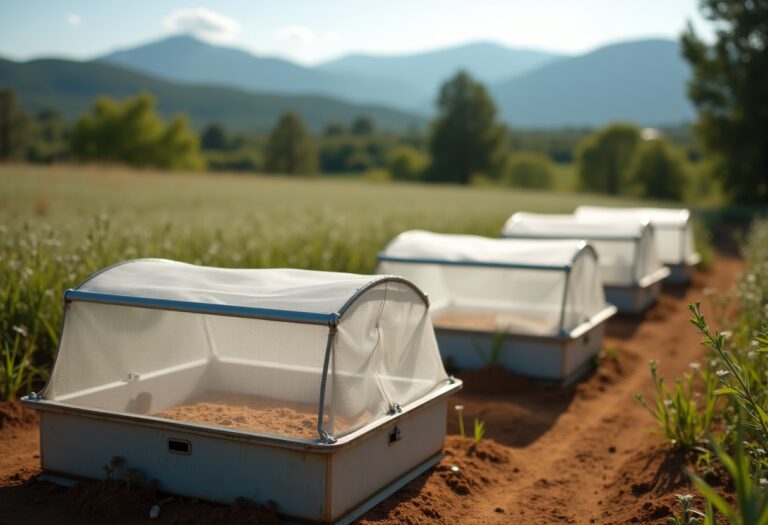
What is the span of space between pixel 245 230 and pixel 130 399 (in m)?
7.49

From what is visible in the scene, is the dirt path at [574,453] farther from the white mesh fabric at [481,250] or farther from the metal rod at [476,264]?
the white mesh fabric at [481,250]

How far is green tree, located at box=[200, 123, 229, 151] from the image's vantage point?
127 metres

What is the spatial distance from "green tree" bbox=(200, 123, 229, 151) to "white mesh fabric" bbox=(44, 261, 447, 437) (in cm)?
12432

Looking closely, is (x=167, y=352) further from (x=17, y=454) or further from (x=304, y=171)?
(x=304, y=171)

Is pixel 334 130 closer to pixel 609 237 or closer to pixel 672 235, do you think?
pixel 672 235

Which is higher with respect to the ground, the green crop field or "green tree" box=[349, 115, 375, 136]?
"green tree" box=[349, 115, 375, 136]

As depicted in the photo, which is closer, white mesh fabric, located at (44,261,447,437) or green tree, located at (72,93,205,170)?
white mesh fabric, located at (44,261,447,437)

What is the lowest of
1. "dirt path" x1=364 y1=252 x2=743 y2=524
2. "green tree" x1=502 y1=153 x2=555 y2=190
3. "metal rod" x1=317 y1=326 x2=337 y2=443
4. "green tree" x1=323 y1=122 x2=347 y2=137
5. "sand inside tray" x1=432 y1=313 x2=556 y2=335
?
"dirt path" x1=364 y1=252 x2=743 y2=524

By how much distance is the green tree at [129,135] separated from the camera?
79562 millimetres

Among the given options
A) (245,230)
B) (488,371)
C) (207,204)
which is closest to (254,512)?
(488,371)

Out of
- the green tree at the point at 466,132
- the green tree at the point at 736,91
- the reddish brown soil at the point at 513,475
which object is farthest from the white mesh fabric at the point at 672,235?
the green tree at the point at 466,132

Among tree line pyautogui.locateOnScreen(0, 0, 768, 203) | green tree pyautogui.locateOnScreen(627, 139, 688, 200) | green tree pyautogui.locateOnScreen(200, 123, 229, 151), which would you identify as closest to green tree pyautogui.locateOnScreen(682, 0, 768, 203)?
tree line pyautogui.locateOnScreen(0, 0, 768, 203)

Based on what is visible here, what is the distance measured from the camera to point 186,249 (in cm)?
1043

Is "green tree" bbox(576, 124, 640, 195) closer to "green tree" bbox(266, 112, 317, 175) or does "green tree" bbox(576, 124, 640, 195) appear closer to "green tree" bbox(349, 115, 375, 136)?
"green tree" bbox(266, 112, 317, 175)
